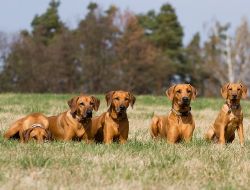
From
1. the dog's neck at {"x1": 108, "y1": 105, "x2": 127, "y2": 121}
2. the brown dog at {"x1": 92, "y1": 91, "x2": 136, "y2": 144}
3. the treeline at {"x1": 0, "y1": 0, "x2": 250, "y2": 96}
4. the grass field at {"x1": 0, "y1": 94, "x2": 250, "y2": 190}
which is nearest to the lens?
the grass field at {"x1": 0, "y1": 94, "x2": 250, "y2": 190}

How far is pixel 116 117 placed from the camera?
1016 cm

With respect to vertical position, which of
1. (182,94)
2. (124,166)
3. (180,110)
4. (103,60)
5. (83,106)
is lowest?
(124,166)

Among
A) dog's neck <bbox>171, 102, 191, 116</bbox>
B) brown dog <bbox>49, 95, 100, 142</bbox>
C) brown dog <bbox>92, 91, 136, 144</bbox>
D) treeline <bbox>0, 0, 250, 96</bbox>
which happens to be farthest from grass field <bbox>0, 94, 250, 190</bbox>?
treeline <bbox>0, 0, 250, 96</bbox>

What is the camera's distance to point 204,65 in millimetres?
58344

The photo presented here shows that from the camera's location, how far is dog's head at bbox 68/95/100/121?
992 cm

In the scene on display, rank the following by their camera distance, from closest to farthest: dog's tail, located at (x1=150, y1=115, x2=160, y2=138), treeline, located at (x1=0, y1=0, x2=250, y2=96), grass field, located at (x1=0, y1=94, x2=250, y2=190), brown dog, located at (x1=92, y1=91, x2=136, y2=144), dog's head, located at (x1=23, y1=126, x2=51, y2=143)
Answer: grass field, located at (x1=0, y1=94, x2=250, y2=190)
dog's head, located at (x1=23, y1=126, x2=51, y2=143)
brown dog, located at (x1=92, y1=91, x2=136, y2=144)
dog's tail, located at (x1=150, y1=115, x2=160, y2=138)
treeline, located at (x1=0, y1=0, x2=250, y2=96)

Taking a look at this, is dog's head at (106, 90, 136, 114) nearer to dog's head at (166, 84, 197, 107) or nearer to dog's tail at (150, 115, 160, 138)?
dog's head at (166, 84, 197, 107)

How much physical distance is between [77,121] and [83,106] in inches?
14.1

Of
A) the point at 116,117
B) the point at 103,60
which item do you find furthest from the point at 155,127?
the point at 103,60

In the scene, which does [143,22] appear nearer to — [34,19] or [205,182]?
[34,19]

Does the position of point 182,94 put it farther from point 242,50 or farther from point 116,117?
point 242,50

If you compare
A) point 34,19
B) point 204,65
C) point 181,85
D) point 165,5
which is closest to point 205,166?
point 181,85

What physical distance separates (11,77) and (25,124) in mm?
45258

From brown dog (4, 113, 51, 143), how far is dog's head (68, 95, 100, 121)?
60cm
